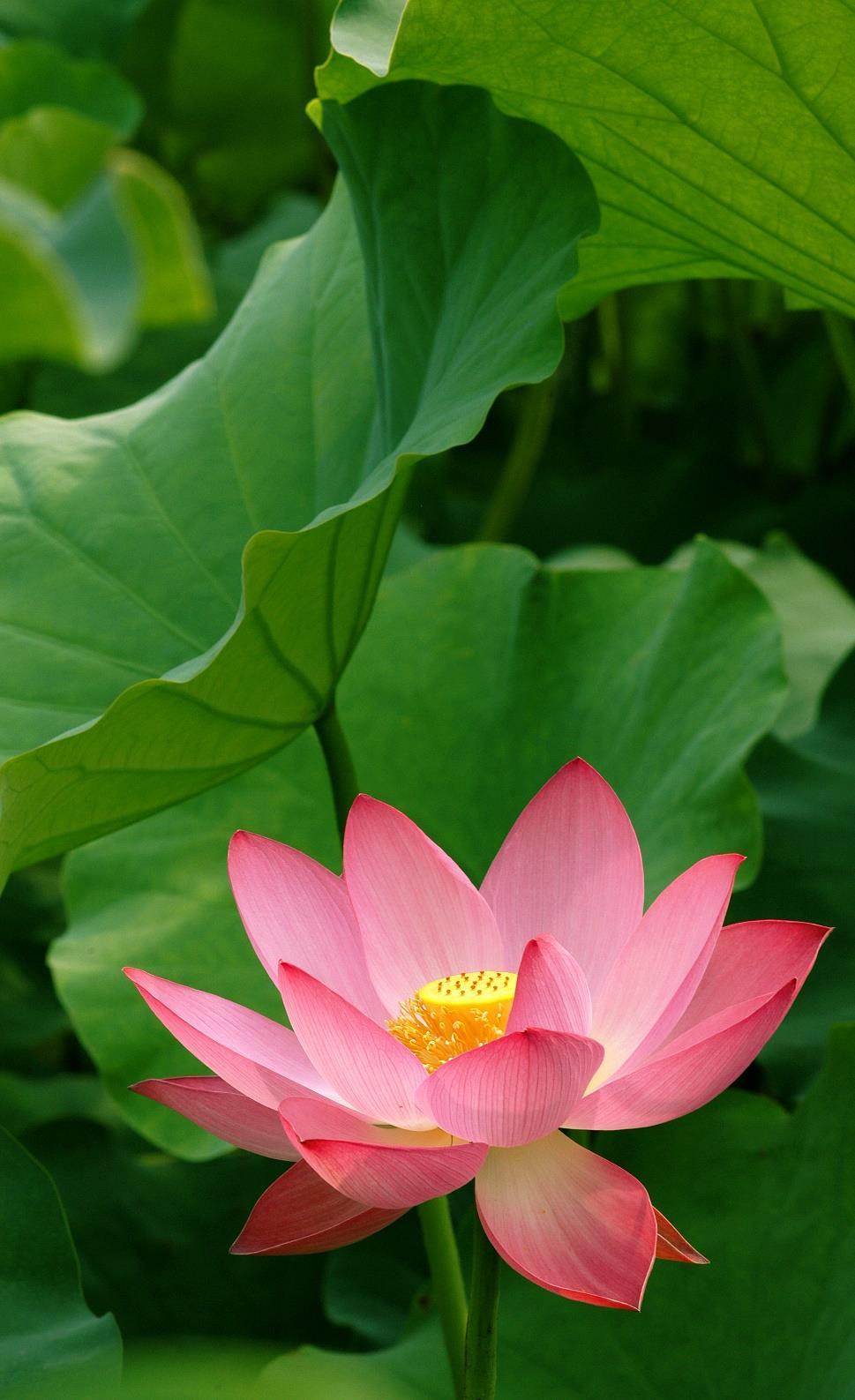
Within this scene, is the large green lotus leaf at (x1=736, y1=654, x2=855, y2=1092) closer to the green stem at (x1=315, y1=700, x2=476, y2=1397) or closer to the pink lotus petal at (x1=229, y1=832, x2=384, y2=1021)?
the green stem at (x1=315, y1=700, x2=476, y2=1397)

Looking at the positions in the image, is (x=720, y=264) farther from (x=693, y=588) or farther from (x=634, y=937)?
(x=634, y=937)

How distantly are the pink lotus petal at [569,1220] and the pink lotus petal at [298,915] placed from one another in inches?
4.5

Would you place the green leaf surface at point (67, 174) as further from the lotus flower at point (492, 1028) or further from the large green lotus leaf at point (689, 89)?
the lotus flower at point (492, 1028)

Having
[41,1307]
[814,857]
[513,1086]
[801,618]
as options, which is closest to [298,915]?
[513,1086]

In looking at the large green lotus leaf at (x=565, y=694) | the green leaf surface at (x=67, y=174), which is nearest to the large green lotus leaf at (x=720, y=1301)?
the large green lotus leaf at (x=565, y=694)

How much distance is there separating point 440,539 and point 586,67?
1033mm

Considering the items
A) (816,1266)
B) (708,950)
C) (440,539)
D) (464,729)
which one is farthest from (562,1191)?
(440,539)

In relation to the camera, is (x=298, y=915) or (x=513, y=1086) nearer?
(x=513, y=1086)

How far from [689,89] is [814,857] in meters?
0.52

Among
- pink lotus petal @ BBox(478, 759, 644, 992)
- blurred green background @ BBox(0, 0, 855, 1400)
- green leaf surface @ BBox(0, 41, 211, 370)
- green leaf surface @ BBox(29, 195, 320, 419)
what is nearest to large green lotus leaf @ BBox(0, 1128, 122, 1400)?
blurred green background @ BBox(0, 0, 855, 1400)

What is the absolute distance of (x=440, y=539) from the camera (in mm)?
1696

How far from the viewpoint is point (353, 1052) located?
17.5 inches

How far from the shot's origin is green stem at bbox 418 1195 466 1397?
2.15ft

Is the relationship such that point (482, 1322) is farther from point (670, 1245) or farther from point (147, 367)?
point (147, 367)
